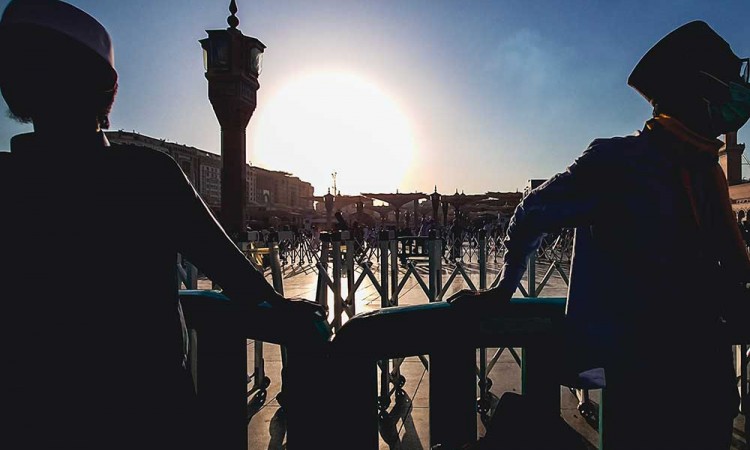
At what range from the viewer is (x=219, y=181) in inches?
2554

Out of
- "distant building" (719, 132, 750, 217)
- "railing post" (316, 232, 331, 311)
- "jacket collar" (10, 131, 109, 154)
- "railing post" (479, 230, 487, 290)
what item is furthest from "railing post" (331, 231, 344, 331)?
"distant building" (719, 132, 750, 217)

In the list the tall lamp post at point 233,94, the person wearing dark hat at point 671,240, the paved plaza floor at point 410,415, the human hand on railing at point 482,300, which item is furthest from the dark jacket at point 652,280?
the tall lamp post at point 233,94

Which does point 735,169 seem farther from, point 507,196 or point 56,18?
point 56,18

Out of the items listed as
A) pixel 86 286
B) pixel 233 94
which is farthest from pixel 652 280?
pixel 233 94

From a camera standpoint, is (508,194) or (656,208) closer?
(656,208)

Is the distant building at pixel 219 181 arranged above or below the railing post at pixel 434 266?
above

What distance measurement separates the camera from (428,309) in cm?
183

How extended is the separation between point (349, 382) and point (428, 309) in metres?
0.44

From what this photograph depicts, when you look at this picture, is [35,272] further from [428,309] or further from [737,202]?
[737,202]

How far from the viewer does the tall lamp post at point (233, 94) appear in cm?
998

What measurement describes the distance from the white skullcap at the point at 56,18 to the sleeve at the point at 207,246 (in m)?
0.36

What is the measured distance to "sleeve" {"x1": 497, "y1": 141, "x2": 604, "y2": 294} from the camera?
137 centimetres

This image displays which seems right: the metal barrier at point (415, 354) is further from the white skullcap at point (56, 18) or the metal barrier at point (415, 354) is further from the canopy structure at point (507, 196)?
the canopy structure at point (507, 196)

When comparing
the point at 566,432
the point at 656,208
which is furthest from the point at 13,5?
the point at 566,432
